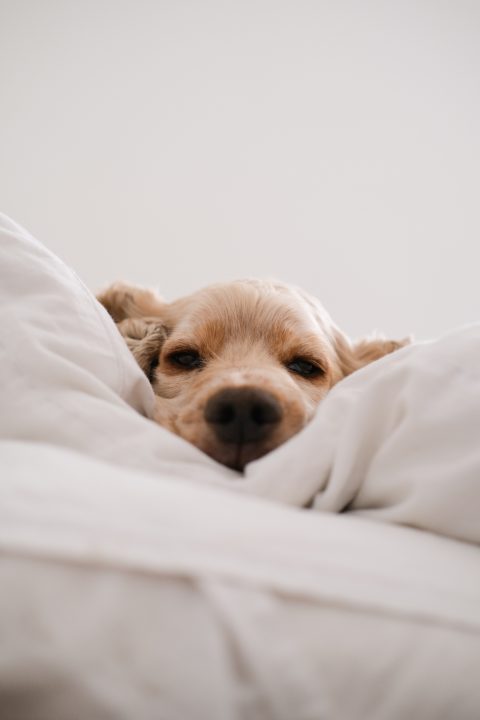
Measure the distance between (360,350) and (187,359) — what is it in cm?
63

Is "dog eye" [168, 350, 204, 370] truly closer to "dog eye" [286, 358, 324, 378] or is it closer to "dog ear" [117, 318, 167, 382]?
"dog ear" [117, 318, 167, 382]

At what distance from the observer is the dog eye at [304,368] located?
1383 mm

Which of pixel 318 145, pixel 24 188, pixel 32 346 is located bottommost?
pixel 24 188

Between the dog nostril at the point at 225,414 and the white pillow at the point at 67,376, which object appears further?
the dog nostril at the point at 225,414

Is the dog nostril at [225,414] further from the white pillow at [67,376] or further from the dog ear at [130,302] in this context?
the dog ear at [130,302]

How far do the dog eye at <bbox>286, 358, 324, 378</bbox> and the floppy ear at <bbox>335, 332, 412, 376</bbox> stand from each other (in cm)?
18

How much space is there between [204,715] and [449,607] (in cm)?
23

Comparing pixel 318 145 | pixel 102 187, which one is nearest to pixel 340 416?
pixel 102 187

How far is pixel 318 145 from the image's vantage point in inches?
161

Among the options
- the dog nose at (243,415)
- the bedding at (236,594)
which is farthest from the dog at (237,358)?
the bedding at (236,594)

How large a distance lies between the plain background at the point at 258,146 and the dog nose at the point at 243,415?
2924mm

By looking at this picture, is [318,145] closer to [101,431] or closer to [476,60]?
[476,60]

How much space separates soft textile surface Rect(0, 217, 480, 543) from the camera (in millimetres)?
613

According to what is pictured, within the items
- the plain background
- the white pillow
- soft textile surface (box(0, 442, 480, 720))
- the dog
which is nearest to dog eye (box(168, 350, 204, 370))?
the dog
